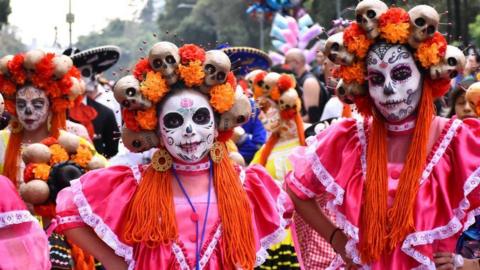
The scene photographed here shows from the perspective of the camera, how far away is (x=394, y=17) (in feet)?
16.6

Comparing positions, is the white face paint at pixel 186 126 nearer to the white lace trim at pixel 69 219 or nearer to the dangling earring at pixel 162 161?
the dangling earring at pixel 162 161

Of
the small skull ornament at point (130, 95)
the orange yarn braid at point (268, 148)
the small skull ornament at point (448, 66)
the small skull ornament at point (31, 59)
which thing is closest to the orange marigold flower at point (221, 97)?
the small skull ornament at point (130, 95)

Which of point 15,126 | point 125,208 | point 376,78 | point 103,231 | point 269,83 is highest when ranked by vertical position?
point 376,78

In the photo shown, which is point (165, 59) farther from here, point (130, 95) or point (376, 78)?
point (376, 78)

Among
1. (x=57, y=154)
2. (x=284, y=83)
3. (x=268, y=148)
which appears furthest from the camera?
(x=284, y=83)

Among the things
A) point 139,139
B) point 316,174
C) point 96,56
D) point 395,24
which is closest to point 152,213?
point 139,139

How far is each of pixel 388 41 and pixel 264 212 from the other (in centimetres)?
109

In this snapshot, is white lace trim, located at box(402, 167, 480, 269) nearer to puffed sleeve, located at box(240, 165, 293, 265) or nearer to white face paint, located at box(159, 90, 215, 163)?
puffed sleeve, located at box(240, 165, 293, 265)

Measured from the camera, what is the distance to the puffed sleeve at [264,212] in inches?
206

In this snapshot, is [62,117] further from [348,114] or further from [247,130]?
[247,130]

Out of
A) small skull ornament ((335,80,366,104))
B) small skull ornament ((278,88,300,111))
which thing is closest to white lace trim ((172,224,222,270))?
small skull ornament ((335,80,366,104))

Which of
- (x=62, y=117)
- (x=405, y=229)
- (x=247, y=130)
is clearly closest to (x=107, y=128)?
(x=247, y=130)

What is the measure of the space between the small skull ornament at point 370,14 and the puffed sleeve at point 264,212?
37.9 inches

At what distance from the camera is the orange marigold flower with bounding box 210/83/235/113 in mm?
5152
